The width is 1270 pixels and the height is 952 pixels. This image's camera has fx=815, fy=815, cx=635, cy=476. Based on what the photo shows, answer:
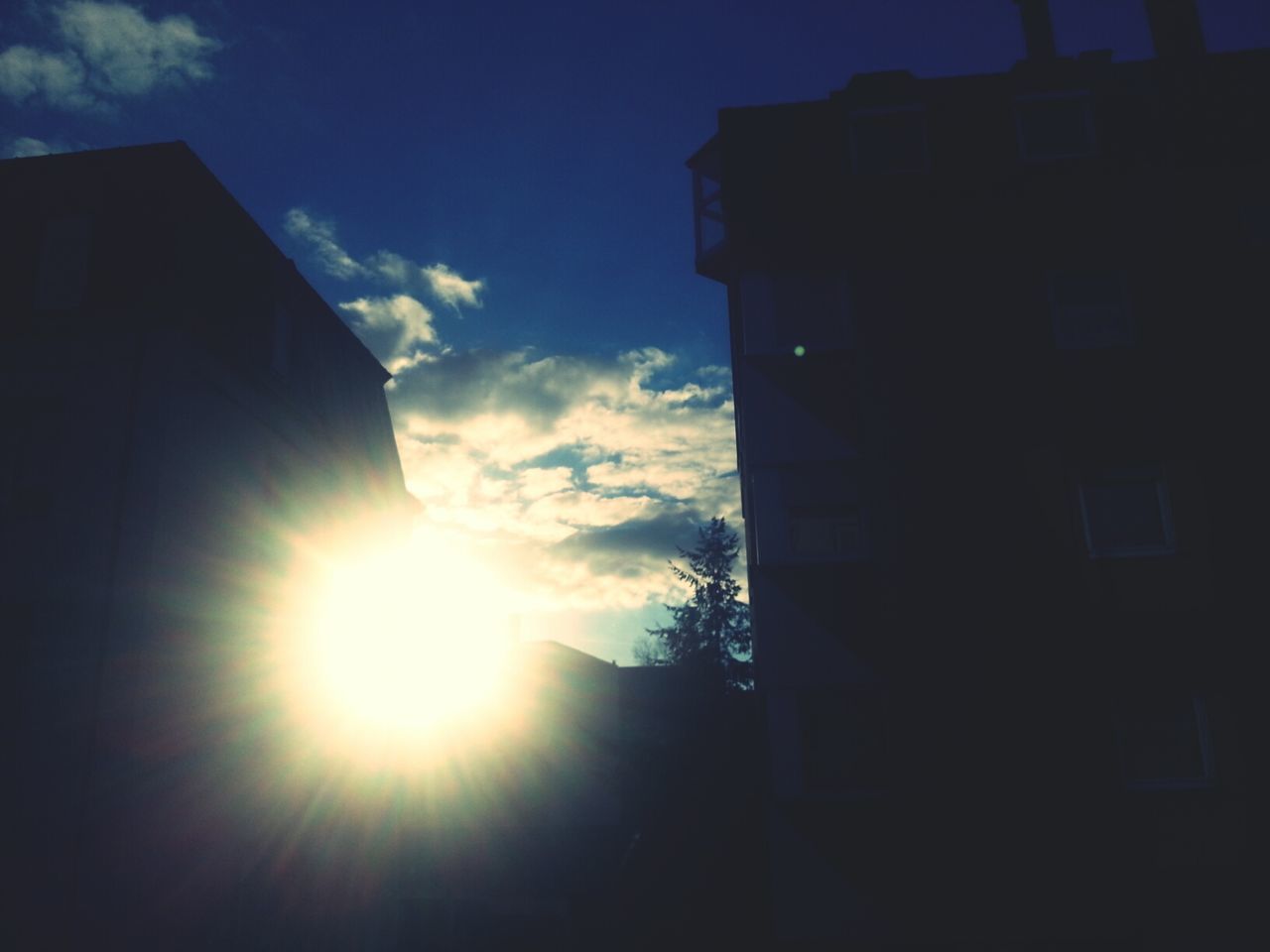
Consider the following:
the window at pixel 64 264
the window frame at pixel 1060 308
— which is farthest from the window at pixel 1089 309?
the window at pixel 64 264

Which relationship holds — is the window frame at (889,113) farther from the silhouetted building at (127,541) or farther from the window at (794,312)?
the silhouetted building at (127,541)

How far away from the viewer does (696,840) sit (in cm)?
1883

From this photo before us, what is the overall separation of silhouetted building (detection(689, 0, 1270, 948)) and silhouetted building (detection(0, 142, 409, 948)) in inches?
355

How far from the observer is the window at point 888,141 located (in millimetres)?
14445

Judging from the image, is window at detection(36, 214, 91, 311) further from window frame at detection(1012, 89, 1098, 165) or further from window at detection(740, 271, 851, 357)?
window frame at detection(1012, 89, 1098, 165)

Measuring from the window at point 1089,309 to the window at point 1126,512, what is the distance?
2.21 m

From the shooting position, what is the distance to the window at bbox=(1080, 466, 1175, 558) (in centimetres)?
1211

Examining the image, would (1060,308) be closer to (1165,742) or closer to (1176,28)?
(1176,28)

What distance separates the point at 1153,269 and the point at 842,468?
20.1ft

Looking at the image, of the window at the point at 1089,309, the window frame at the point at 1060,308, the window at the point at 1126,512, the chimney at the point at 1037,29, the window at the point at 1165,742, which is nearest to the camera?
the window at the point at 1165,742

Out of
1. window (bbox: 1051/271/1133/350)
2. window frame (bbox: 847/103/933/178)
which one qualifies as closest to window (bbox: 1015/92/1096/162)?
window frame (bbox: 847/103/933/178)

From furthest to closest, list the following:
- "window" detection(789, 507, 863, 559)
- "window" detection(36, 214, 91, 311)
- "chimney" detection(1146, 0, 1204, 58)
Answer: "chimney" detection(1146, 0, 1204, 58) → "window" detection(36, 214, 91, 311) → "window" detection(789, 507, 863, 559)

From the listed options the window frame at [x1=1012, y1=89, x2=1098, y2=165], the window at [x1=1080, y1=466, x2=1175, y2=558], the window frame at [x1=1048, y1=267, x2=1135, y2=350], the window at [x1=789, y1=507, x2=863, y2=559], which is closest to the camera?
the window at [x1=1080, y1=466, x2=1175, y2=558]

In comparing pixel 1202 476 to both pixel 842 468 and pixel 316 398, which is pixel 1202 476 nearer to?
pixel 842 468
